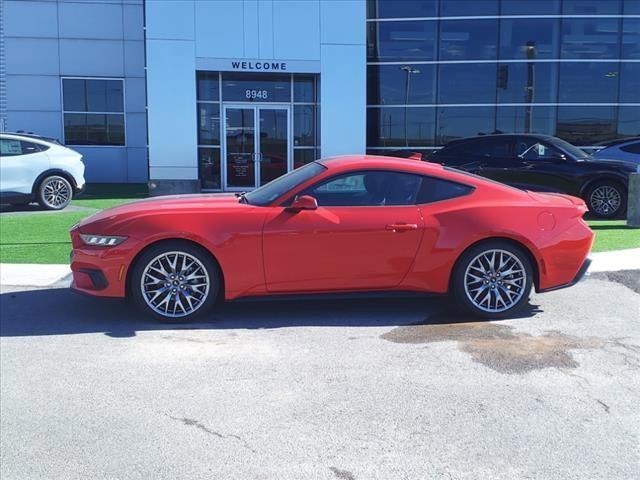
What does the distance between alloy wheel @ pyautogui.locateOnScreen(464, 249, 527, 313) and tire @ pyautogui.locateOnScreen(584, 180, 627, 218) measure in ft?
23.6

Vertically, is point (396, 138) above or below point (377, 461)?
above

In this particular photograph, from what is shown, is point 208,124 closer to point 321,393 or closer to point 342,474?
point 321,393

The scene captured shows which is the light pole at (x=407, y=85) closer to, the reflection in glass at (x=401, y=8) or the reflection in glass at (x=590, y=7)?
the reflection in glass at (x=401, y=8)

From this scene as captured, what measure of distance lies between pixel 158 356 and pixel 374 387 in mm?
1796

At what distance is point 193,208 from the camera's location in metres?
6.04

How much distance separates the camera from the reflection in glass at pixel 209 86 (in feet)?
59.9

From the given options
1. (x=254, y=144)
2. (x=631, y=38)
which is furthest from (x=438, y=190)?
(x=631, y=38)

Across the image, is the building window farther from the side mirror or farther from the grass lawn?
the side mirror

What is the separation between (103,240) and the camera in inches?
232

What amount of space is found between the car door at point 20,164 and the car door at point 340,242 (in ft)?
33.1

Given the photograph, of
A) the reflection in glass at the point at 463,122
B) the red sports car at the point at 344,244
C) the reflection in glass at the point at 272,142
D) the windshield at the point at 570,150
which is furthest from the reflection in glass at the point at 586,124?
the red sports car at the point at 344,244

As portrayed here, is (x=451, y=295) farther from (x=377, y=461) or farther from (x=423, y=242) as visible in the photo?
(x=377, y=461)

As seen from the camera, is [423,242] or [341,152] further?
[341,152]

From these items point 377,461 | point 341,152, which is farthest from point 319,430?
point 341,152
